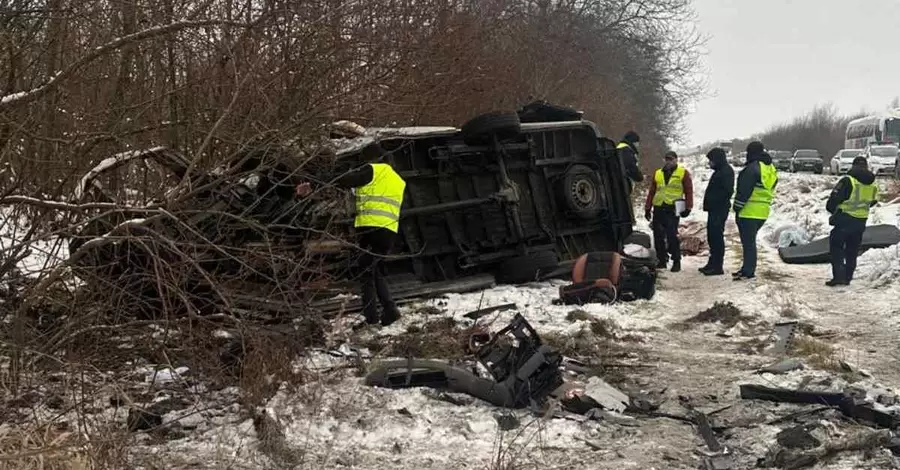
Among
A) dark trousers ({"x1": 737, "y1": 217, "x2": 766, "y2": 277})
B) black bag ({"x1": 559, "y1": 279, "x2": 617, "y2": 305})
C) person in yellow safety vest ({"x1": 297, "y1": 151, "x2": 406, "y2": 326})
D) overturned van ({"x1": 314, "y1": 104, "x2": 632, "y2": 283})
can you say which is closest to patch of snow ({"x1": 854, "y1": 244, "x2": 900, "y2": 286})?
dark trousers ({"x1": 737, "y1": 217, "x2": 766, "y2": 277})

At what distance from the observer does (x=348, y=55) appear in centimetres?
775

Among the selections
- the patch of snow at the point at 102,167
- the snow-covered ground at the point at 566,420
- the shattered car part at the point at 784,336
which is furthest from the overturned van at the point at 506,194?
the shattered car part at the point at 784,336

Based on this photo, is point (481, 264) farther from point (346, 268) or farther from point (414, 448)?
point (414, 448)

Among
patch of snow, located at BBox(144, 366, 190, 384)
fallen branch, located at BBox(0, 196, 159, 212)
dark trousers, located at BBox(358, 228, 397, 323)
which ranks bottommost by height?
patch of snow, located at BBox(144, 366, 190, 384)

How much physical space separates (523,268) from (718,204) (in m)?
3.13

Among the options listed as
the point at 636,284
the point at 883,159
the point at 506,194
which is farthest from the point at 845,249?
the point at 883,159

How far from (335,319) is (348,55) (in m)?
2.94

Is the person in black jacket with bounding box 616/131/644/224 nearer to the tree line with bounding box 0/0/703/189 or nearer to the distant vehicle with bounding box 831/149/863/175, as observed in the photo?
the tree line with bounding box 0/0/703/189

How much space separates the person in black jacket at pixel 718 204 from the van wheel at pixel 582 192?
1.63m

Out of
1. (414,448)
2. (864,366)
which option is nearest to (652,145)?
(864,366)

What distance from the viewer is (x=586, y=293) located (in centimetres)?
745

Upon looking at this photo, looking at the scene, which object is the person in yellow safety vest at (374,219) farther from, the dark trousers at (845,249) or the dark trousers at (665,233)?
the dark trousers at (845,249)

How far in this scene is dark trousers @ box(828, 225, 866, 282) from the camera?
8.62m

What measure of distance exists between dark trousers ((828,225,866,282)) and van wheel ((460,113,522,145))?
4046 mm
